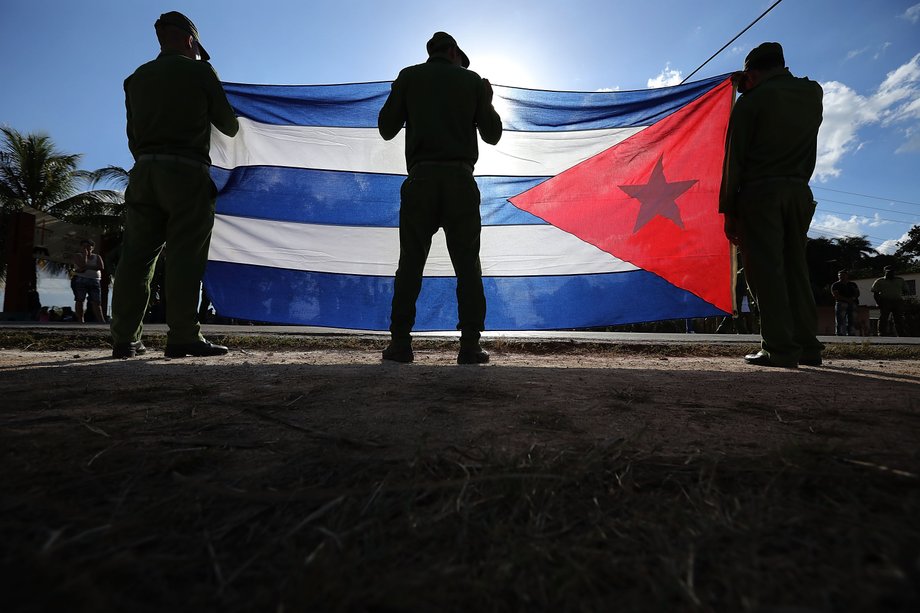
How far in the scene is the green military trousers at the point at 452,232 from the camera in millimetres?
2688

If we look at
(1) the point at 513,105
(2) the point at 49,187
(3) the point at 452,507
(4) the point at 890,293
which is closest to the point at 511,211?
(1) the point at 513,105

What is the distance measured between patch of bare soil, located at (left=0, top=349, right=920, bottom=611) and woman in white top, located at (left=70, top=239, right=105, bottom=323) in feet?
26.8

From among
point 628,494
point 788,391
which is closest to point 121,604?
point 628,494

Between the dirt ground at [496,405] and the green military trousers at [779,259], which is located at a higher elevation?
the green military trousers at [779,259]

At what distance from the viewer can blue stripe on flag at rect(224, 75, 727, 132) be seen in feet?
12.3

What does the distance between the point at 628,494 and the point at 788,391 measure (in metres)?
1.29

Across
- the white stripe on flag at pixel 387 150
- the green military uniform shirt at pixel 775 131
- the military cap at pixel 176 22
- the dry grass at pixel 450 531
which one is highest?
the military cap at pixel 176 22

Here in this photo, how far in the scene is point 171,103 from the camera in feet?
8.54

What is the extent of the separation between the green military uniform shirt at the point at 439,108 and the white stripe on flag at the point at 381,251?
1188 millimetres

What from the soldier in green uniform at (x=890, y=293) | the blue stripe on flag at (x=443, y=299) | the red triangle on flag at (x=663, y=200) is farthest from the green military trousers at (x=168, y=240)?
the soldier in green uniform at (x=890, y=293)

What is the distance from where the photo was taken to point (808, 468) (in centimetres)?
80

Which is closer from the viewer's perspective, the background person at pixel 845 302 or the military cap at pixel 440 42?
the military cap at pixel 440 42

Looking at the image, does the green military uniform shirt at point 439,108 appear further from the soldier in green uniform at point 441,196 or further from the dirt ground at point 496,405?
the dirt ground at point 496,405

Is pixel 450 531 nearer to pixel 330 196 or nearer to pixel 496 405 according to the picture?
pixel 496 405
